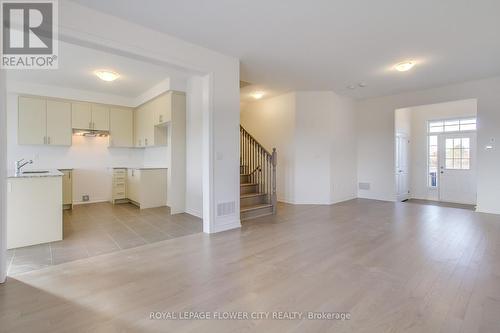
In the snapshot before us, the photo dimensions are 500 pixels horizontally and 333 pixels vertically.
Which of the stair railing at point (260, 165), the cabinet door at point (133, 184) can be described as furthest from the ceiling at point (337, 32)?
the cabinet door at point (133, 184)

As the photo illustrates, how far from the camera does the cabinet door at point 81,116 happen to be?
596 cm

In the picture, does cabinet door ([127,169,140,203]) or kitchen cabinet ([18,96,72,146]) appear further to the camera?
cabinet door ([127,169,140,203])

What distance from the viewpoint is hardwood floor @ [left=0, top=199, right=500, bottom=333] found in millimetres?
1764

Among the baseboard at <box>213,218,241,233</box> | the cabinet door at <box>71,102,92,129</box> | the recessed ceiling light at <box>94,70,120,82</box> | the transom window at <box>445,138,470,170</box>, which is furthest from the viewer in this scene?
the transom window at <box>445,138,470,170</box>

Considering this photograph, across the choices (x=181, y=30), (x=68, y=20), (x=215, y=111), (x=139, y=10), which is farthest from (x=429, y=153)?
(x=68, y=20)

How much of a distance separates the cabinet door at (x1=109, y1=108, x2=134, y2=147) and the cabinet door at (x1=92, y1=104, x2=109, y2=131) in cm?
10

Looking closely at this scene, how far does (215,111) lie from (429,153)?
715 centimetres

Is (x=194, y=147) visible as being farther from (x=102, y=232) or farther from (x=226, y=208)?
(x=102, y=232)

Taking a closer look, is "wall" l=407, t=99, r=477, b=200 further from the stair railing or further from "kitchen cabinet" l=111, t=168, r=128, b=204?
"kitchen cabinet" l=111, t=168, r=128, b=204

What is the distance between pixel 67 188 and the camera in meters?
5.76

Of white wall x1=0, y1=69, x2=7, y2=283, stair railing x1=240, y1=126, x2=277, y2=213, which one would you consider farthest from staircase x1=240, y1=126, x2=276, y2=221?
white wall x1=0, y1=69, x2=7, y2=283

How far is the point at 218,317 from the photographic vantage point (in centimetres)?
183

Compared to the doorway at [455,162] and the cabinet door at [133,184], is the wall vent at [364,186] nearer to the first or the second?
the doorway at [455,162]

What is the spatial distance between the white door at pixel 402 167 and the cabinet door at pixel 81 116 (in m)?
8.37
